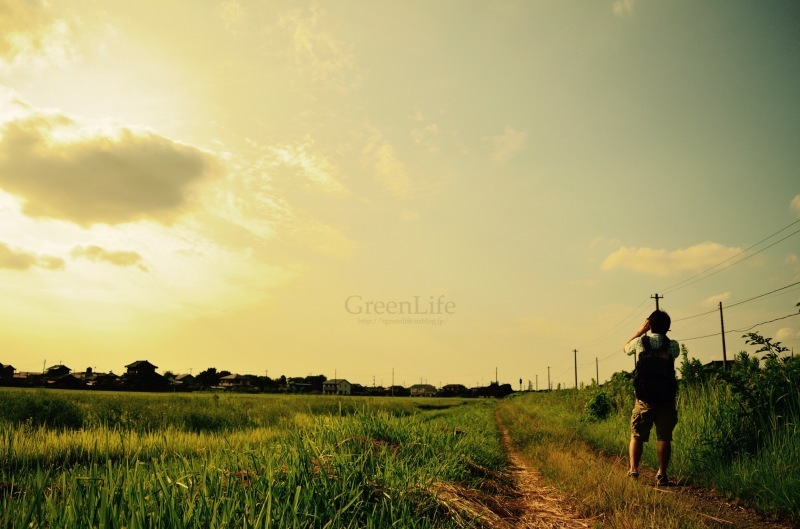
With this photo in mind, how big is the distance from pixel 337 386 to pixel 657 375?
152 m

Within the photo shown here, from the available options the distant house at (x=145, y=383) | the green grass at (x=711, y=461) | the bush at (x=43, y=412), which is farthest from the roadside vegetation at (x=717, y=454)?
the distant house at (x=145, y=383)

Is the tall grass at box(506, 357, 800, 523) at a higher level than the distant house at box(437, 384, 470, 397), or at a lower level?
higher

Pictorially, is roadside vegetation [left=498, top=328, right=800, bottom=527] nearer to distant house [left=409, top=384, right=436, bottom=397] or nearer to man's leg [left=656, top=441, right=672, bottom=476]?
man's leg [left=656, top=441, right=672, bottom=476]

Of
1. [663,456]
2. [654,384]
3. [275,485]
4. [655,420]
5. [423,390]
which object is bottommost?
[423,390]

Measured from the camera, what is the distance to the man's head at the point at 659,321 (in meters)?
7.66

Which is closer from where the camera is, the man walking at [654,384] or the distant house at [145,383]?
the man walking at [654,384]

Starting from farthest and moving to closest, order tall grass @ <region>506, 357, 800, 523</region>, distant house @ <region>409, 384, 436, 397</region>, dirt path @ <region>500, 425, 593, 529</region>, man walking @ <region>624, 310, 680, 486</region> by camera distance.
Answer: distant house @ <region>409, 384, 436, 397</region> → man walking @ <region>624, 310, 680, 486</region> → tall grass @ <region>506, 357, 800, 523</region> → dirt path @ <region>500, 425, 593, 529</region>

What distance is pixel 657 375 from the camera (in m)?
7.54

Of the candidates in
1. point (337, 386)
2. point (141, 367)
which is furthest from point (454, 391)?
point (141, 367)

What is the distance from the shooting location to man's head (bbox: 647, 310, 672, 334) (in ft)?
25.1

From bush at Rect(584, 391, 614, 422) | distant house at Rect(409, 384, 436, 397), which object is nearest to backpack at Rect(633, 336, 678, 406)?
bush at Rect(584, 391, 614, 422)

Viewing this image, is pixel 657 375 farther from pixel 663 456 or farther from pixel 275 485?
pixel 275 485

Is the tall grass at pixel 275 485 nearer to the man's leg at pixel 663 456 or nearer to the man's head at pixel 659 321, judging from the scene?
the man's leg at pixel 663 456

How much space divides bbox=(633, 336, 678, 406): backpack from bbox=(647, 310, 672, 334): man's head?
0.65ft
